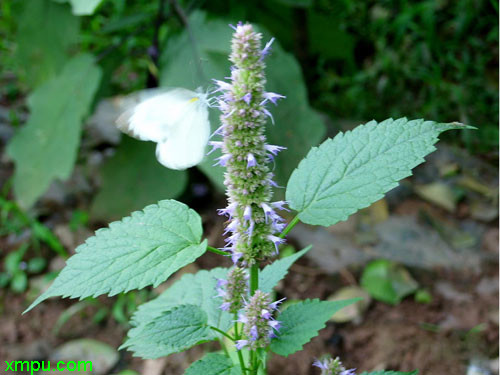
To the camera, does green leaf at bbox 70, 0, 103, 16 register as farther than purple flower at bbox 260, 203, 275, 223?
Yes

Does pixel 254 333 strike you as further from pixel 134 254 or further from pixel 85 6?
pixel 85 6

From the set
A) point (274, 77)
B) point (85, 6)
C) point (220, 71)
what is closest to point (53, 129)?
point (85, 6)

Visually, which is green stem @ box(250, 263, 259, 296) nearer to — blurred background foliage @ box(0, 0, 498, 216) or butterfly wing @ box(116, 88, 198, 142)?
butterfly wing @ box(116, 88, 198, 142)

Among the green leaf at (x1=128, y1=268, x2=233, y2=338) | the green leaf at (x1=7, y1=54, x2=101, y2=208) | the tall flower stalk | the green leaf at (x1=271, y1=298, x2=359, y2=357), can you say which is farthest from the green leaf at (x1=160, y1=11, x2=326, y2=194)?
the tall flower stalk

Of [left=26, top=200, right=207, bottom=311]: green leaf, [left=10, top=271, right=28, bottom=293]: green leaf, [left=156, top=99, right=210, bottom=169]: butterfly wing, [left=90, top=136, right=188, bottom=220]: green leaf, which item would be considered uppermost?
[left=156, top=99, right=210, bottom=169]: butterfly wing

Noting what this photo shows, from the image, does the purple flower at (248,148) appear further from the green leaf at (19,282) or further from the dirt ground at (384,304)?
the green leaf at (19,282)

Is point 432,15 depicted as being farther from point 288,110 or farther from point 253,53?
point 253,53
